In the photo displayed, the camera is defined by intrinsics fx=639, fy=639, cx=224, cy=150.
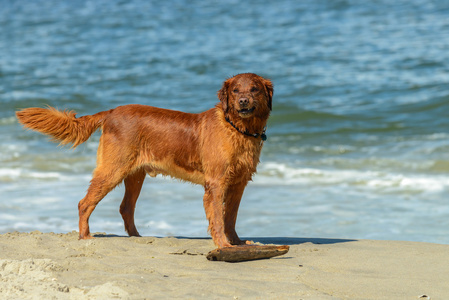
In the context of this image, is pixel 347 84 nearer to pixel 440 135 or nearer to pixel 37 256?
pixel 440 135

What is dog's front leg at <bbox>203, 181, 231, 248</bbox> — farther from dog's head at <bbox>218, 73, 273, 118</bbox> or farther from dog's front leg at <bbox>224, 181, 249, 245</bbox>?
dog's head at <bbox>218, 73, 273, 118</bbox>

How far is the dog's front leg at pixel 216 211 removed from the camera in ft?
18.1

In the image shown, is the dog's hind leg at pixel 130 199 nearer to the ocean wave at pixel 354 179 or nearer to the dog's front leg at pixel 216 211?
the dog's front leg at pixel 216 211

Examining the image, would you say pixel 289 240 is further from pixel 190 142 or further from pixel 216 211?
pixel 190 142

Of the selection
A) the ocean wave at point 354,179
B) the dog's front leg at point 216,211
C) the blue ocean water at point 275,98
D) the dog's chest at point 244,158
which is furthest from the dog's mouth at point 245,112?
the ocean wave at point 354,179

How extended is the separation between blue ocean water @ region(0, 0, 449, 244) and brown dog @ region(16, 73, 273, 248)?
4.59ft

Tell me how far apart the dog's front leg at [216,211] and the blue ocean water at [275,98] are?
1.56 m

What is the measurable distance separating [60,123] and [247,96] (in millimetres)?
1885

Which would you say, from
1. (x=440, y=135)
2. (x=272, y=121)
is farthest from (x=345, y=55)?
(x=440, y=135)

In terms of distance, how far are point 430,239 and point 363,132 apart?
6.13 metres

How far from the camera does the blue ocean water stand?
786 cm

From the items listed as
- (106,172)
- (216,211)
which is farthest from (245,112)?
(106,172)

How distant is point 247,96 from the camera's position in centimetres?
548

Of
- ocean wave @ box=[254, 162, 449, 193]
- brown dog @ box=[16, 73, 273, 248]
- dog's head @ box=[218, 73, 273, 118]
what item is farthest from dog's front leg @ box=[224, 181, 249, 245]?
ocean wave @ box=[254, 162, 449, 193]
